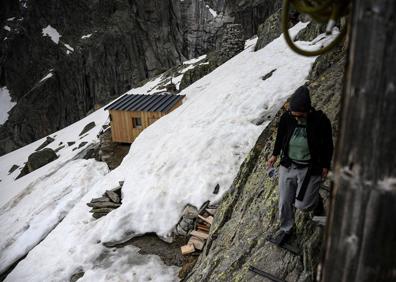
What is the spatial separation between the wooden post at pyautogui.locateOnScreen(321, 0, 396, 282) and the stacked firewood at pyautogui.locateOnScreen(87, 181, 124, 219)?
11.1 metres

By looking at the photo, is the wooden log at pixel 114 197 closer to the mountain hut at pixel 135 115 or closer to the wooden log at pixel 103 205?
the wooden log at pixel 103 205

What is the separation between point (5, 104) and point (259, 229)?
7492 cm

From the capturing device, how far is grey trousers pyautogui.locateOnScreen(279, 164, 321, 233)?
4641 mm

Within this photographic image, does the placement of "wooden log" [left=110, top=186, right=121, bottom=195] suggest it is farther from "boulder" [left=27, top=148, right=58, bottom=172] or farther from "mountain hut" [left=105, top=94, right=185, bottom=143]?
"boulder" [left=27, top=148, right=58, bottom=172]

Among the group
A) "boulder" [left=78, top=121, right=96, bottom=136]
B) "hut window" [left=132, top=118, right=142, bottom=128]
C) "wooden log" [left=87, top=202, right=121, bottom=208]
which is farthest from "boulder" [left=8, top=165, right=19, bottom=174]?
"wooden log" [left=87, top=202, right=121, bottom=208]

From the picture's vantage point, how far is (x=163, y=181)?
38.4 feet

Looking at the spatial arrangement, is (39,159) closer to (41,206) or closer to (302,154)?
(41,206)

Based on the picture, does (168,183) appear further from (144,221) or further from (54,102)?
(54,102)

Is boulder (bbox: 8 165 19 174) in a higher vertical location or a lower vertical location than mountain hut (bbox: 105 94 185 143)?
lower

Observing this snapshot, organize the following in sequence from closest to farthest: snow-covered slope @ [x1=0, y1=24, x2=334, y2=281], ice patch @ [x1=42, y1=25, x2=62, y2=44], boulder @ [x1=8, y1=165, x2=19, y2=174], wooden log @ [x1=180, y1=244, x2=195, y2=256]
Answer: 1. wooden log @ [x1=180, y1=244, x2=195, y2=256]
2. snow-covered slope @ [x1=0, y1=24, x2=334, y2=281]
3. boulder @ [x1=8, y1=165, x2=19, y2=174]
4. ice patch @ [x1=42, y1=25, x2=62, y2=44]

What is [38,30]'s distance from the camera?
228ft

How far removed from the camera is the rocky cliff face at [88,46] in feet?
217

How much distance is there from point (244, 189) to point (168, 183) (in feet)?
14.6

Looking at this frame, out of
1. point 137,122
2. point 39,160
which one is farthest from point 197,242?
point 39,160
